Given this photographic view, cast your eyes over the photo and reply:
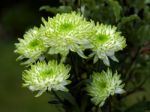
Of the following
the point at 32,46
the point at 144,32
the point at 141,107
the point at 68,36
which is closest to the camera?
the point at 68,36

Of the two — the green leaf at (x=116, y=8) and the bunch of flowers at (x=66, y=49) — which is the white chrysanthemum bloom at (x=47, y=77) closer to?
the bunch of flowers at (x=66, y=49)

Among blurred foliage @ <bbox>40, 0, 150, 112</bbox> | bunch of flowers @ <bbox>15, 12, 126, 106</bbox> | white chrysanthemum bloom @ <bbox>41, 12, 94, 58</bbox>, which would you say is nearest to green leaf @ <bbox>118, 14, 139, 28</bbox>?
blurred foliage @ <bbox>40, 0, 150, 112</bbox>

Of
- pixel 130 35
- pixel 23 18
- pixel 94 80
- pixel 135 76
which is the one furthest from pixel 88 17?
pixel 23 18

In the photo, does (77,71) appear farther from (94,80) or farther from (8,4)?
(8,4)

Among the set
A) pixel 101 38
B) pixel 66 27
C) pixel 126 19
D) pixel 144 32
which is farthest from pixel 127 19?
pixel 66 27

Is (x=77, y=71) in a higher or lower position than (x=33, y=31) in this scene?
lower

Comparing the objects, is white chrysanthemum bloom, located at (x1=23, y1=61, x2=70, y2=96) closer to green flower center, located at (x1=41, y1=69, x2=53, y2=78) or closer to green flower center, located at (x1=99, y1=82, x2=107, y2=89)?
green flower center, located at (x1=41, y1=69, x2=53, y2=78)

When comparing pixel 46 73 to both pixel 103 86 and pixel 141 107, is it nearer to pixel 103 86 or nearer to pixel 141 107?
pixel 103 86
